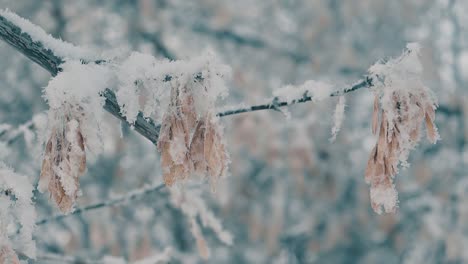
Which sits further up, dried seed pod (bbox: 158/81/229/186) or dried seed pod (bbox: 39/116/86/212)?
dried seed pod (bbox: 158/81/229/186)

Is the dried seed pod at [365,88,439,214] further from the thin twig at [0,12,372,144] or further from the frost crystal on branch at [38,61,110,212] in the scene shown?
the frost crystal on branch at [38,61,110,212]

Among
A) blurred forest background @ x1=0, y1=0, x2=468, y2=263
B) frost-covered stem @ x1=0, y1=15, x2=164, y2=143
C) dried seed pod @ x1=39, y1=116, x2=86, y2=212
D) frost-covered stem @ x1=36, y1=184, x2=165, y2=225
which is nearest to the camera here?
dried seed pod @ x1=39, y1=116, x2=86, y2=212

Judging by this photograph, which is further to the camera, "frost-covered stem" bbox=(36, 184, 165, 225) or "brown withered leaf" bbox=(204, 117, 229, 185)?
"frost-covered stem" bbox=(36, 184, 165, 225)

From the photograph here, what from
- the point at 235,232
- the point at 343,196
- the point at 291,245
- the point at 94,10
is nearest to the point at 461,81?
the point at 343,196

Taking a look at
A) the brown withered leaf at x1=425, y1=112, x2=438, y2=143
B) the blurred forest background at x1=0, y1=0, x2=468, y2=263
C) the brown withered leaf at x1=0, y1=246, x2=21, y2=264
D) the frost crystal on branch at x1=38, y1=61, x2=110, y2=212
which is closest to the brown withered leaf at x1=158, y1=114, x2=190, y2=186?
the frost crystal on branch at x1=38, y1=61, x2=110, y2=212

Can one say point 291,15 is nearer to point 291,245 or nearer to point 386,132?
point 291,245

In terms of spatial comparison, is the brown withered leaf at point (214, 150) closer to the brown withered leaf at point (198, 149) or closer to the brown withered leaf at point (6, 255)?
the brown withered leaf at point (198, 149)
